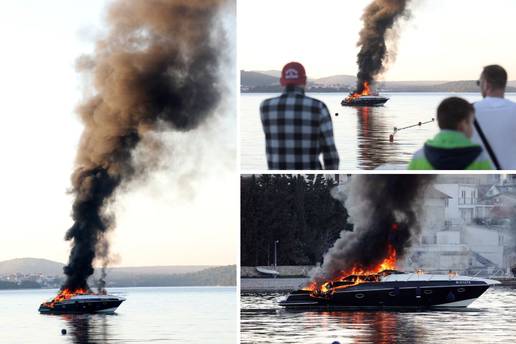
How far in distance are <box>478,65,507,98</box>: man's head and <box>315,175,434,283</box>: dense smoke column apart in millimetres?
2360

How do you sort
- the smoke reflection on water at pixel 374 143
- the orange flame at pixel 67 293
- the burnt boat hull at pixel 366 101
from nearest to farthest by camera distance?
1. the smoke reflection on water at pixel 374 143
2. the burnt boat hull at pixel 366 101
3. the orange flame at pixel 67 293

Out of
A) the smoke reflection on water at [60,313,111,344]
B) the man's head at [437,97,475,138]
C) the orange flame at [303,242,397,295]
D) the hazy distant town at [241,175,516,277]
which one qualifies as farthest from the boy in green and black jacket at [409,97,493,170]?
the smoke reflection on water at [60,313,111,344]

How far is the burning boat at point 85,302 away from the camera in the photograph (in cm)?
3350

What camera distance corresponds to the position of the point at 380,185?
787cm

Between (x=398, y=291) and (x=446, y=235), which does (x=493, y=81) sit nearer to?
(x=446, y=235)

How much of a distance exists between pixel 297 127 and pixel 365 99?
16.7 meters

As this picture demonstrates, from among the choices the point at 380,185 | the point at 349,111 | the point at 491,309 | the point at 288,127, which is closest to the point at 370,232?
the point at 380,185

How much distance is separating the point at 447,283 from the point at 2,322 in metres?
39.9

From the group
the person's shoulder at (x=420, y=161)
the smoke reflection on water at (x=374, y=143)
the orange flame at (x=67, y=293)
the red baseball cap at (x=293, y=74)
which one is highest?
the smoke reflection on water at (x=374, y=143)

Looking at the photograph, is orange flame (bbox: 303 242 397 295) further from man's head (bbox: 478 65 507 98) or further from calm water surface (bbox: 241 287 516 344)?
man's head (bbox: 478 65 507 98)

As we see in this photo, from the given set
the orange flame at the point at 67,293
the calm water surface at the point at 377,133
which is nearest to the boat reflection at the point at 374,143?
the calm water surface at the point at 377,133

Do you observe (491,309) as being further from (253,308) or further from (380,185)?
(253,308)

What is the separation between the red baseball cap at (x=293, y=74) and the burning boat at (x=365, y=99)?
15.9m

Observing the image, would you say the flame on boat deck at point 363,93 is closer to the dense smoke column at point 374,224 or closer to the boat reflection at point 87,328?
the boat reflection at point 87,328
